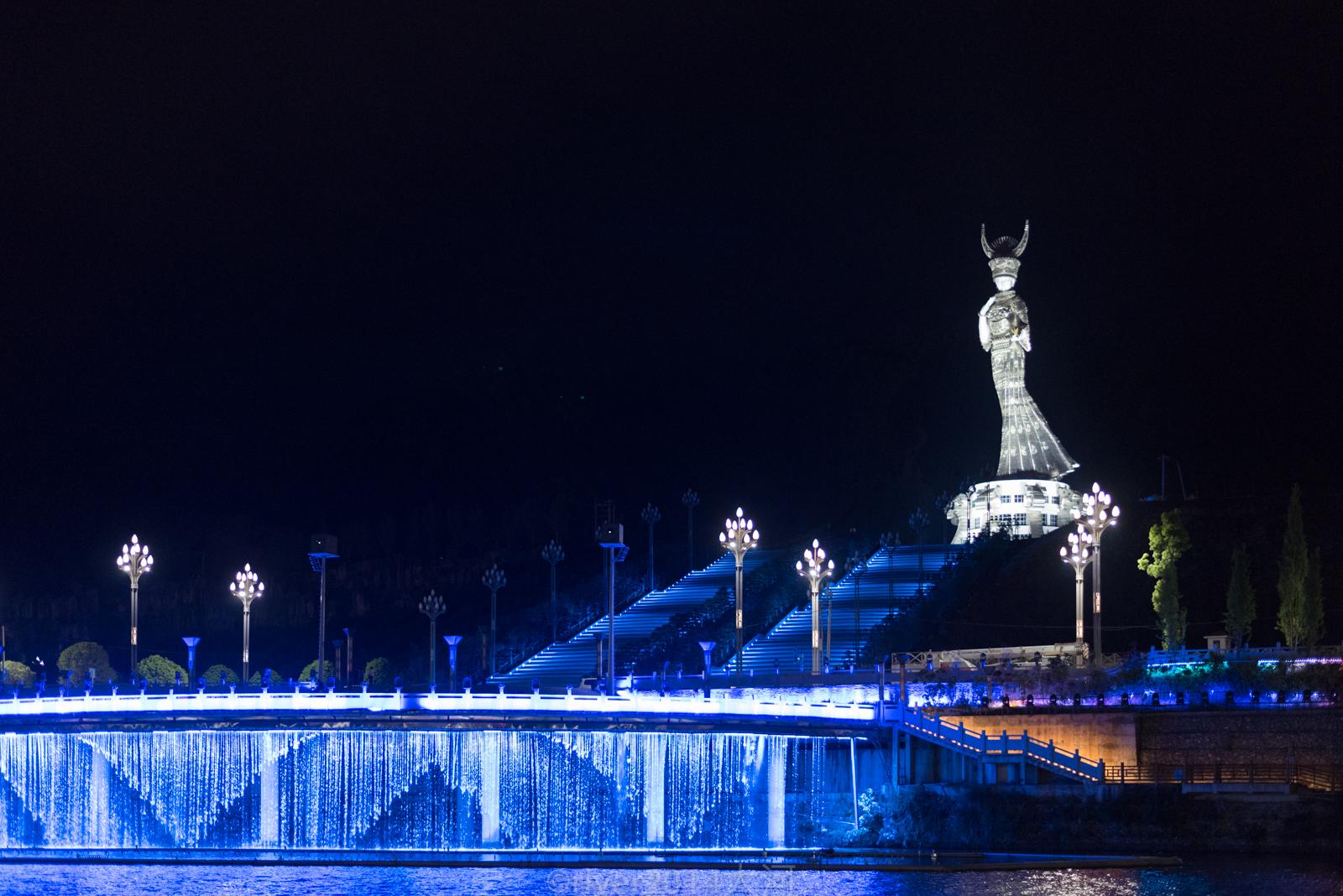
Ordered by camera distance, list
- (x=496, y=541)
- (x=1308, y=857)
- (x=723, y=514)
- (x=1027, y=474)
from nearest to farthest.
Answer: (x=1308, y=857) < (x=1027, y=474) < (x=496, y=541) < (x=723, y=514)

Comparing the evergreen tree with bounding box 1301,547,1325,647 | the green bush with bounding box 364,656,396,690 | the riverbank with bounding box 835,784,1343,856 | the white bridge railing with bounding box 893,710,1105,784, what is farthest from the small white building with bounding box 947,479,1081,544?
the riverbank with bounding box 835,784,1343,856

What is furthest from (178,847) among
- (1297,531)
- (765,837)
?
(1297,531)

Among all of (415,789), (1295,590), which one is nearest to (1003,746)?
(415,789)

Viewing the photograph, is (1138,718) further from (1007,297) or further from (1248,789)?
(1007,297)

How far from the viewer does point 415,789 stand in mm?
59469

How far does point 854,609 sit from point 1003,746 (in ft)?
108

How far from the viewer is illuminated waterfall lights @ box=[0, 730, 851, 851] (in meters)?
58.2

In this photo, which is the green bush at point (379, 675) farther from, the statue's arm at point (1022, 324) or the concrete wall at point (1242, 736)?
the statue's arm at point (1022, 324)

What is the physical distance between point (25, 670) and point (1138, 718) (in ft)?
136

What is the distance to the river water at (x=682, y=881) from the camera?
1956 inches

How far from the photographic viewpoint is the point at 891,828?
5703cm

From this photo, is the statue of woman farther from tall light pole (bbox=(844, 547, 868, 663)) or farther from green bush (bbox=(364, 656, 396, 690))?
green bush (bbox=(364, 656, 396, 690))

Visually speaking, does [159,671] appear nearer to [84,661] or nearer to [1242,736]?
[84,661]

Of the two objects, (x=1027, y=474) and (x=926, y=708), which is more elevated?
(x=1027, y=474)
